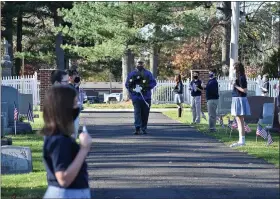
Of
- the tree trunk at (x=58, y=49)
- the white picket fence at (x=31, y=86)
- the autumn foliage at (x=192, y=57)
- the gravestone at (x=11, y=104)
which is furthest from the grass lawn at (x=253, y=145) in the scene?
the autumn foliage at (x=192, y=57)

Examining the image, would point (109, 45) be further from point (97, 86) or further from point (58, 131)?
point (97, 86)

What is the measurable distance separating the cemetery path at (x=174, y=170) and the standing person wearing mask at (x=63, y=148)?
8.07 feet

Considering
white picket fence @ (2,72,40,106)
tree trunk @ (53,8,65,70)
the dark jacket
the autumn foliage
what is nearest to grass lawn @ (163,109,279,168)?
the dark jacket

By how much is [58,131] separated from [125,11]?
31.3m

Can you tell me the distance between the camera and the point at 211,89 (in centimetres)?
1756

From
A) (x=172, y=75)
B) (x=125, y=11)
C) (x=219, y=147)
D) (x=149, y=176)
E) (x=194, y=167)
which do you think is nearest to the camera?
(x=149, y=176)

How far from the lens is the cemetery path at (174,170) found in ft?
29.3

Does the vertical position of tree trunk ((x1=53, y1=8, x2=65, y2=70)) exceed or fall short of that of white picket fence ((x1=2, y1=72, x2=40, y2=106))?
it exceeds it

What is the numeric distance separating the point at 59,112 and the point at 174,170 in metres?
6.16

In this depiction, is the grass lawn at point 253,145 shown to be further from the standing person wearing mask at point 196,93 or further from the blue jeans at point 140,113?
the blue jeans at point 140,113

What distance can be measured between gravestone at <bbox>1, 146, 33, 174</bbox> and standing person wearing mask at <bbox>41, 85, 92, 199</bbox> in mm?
5795

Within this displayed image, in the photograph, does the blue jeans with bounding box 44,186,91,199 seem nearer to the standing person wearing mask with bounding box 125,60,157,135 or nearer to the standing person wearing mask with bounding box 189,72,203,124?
the standing person wearing mask with bounding box 125,60,157,135

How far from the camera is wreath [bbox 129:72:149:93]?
17.1 m

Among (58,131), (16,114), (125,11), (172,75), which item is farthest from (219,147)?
(172,75)
